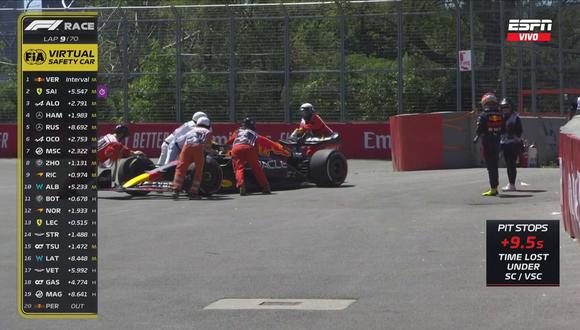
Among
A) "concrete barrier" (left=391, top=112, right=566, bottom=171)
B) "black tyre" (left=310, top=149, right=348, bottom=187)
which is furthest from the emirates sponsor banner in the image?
"black tyre" (left=310, top=149, right=348, bottom=187)

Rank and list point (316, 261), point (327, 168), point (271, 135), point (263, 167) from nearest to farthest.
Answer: point (316, 261)
point (263, 167)
point (327, 168)
point (271, 135)

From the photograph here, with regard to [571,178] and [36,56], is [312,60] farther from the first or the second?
[36,56]

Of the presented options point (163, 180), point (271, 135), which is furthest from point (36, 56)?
point (271, 135)

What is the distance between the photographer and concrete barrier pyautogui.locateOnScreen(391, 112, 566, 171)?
24953 millimetres

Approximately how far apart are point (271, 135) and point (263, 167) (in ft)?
37.5

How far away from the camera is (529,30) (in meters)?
27.7

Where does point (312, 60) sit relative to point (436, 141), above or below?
above

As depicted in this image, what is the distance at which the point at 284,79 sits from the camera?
3219 centimetres

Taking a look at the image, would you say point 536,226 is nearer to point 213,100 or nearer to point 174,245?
point 174,245

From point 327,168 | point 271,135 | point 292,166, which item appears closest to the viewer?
point 327,168

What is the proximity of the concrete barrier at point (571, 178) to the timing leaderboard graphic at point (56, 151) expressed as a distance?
6765mm

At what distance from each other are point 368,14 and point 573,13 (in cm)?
579

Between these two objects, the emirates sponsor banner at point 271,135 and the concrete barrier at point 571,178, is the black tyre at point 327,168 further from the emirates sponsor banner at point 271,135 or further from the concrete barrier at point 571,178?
the emirates sponsor banner at point 271,135

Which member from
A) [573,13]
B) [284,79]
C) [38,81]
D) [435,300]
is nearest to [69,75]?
[38,81]
